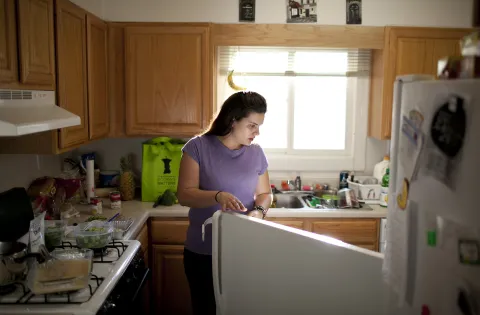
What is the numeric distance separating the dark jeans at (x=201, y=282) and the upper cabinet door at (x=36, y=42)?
99 centimetres

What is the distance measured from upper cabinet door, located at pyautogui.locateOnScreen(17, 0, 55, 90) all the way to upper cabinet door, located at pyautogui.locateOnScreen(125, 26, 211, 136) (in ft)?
2.98

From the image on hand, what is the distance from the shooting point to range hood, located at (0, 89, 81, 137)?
143 cm

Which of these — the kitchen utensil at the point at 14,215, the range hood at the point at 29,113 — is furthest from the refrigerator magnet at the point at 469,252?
the kitchen utensil at the point at 14,215

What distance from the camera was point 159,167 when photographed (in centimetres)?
298

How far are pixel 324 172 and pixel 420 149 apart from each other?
8.27 feet

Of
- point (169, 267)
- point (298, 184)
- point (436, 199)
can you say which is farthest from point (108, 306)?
point (298, 184)

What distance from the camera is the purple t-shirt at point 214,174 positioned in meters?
1.97

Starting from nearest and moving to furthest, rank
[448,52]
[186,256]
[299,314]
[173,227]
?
[299,314]
[186,256]
[173,227]
[448,52]

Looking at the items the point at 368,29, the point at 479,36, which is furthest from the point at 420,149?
the point at 368,29

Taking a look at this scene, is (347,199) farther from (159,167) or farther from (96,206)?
(96,206)

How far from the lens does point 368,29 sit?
298 cm

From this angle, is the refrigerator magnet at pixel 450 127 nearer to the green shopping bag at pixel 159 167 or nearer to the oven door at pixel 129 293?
the oven door at pixel 129 293

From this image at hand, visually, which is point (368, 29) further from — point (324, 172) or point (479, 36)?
point (479, 36)

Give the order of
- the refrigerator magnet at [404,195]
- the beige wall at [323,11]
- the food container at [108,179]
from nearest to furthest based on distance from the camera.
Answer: the refrigerator magnet at [404,195], the beige wall at [323,11], the food container at [108,179]
